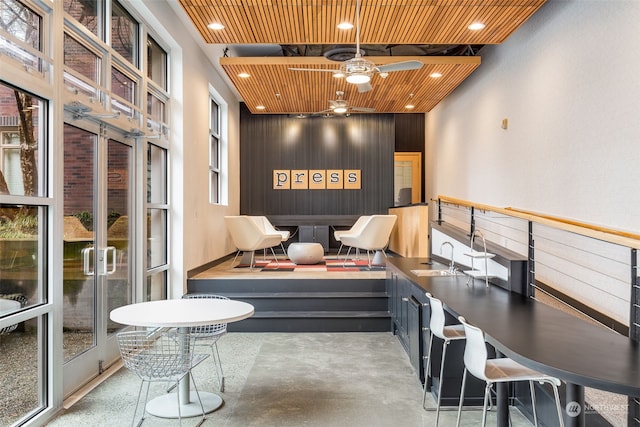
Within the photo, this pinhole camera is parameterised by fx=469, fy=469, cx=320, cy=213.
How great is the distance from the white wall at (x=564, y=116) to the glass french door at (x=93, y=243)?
4.79 metres

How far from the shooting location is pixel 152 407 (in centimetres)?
348

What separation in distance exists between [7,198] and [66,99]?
0.99 metres

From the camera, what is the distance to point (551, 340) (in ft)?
7.61

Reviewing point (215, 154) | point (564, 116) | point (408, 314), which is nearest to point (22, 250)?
point (408, 314)

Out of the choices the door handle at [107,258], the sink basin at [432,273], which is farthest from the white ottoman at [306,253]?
the door handle at [107,258]

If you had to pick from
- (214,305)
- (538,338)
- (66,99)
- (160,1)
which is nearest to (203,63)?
(160,1)

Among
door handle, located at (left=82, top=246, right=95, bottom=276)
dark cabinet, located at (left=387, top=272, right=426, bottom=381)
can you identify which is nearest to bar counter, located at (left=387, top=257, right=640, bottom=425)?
dark cabinet, located at (left=387, top=272, right=426, bottom=381)

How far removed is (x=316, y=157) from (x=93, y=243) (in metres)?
7.16

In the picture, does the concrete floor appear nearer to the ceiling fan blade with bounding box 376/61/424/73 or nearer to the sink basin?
the sink basin

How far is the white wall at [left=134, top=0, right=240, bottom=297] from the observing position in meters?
5.98

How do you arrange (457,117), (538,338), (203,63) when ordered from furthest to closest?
1. (457,117)
2. (203,63)
3. (538,338)

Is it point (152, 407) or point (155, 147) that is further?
point (155, 147)

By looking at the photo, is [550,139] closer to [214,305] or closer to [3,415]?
[214,305]

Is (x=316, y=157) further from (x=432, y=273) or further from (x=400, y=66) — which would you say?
(x=432, y=273)
